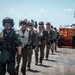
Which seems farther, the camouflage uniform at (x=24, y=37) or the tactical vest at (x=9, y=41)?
the camouflage uniform at (x=24, y=37)

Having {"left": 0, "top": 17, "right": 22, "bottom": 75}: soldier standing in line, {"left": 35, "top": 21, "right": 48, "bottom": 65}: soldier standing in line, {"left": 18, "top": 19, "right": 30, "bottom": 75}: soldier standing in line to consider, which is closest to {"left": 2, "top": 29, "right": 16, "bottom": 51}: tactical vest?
{"left": 0, "top": 17, "right": 22, "bottom": 75}: soldier standing in line

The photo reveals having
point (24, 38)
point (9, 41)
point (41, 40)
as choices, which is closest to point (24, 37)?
point (24, 38)

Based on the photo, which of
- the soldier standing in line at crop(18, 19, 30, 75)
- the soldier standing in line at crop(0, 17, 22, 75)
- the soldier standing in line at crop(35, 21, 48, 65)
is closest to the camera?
the soldier standing in line at crop(0, 17, 22, 75)

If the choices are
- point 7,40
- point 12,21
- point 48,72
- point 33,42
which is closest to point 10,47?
point 7,40

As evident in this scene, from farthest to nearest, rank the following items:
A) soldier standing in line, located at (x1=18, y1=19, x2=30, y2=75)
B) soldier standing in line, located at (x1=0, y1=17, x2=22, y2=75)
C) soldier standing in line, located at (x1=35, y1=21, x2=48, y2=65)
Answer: soldier standing in line, located at (x1=35, y1=21, x2=48, y2=65), soldier standing in line, located at (x1=18, y1=19, x2=30, y2=75), soldier standing in line, located at (x1=0, y1=17, x2=22, y2=75)

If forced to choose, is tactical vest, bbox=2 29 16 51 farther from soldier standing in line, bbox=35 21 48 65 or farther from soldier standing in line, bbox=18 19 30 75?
soldier standing in line, bbox=35 21 48 65

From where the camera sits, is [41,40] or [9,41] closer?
[9,41]

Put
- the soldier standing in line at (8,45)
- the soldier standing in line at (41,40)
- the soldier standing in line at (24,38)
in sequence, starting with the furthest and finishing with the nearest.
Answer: the soldier standing in line at (41,40) → the soldier standing in line at (24,38) → the soldier standing in line at (8,45)

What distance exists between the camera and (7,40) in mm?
7094

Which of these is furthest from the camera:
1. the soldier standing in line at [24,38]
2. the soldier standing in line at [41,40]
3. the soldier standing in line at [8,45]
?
the soldier standing in line at [41,40]

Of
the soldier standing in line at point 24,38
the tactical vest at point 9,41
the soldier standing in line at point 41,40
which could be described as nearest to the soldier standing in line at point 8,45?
the tactical vest at point 9,41

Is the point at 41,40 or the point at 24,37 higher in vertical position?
the point at 24,37

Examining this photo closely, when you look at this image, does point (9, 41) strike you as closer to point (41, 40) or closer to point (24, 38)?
point (24, 38)

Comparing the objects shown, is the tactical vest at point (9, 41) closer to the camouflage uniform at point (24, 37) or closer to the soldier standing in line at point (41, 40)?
the camouflage uniform at point (24, 37)
